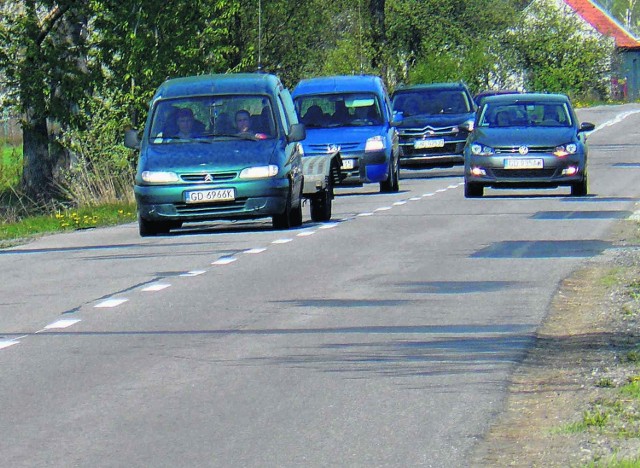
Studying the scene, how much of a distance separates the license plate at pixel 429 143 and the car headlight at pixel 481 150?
924cm

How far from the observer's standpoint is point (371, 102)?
99.7 ft

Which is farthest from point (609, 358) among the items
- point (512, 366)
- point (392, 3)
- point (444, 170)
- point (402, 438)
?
point (392, 3)

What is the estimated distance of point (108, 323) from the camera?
12.2 m

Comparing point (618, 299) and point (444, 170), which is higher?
point (618, 299)

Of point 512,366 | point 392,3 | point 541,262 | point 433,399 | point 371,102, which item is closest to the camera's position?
point 433,399

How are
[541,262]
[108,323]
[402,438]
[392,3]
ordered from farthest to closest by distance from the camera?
[392,3], [541,262], [108,323], [402,438]

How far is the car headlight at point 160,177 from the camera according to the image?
20.3m

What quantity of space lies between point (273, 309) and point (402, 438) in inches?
198

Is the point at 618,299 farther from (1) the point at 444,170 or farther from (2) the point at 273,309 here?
(1) the point at 444,170

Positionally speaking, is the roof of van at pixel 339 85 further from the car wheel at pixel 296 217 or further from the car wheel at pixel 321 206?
the car wheel at pixel 296 217

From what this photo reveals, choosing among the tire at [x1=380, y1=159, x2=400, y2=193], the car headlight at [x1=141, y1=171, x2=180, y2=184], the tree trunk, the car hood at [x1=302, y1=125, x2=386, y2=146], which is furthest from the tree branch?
the car headlight at [x1=141, y1=171, x2=180, y2=184]

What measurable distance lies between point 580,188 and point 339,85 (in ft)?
17.2

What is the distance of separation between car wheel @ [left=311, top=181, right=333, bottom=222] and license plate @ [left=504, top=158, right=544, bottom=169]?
494 cm

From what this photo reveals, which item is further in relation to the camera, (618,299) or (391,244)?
(391,244)
